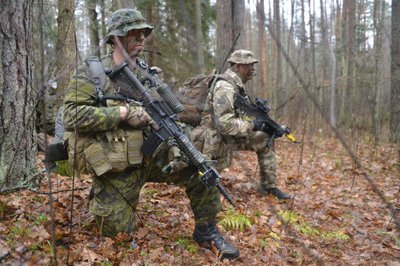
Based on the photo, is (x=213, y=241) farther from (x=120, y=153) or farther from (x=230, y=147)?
(x=230, y=147)

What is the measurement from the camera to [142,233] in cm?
337

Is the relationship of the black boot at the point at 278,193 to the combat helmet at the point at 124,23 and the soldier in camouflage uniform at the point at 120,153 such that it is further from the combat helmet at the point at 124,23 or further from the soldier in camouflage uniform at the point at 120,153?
the combat helmet at the point at 124,23

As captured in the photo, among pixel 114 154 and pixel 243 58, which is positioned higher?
pixel 243 58

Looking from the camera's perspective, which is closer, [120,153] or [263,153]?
[120,153]

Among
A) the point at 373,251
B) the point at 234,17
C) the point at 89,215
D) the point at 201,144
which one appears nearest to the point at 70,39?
the point at 234,17

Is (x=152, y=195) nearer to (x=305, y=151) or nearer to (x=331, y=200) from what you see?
(x=331, y=200)

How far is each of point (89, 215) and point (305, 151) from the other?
733 centimetres

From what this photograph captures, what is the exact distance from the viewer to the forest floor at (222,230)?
9.44ft

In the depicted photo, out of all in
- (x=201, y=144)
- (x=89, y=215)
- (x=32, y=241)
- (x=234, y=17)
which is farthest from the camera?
(x=234, y=17)

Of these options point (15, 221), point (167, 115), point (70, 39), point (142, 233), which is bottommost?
point (142, 233)

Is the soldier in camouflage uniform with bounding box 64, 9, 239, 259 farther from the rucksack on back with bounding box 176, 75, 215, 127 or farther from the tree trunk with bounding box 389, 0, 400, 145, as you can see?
the tree trunk with bounding box 389, 0, 400, 145

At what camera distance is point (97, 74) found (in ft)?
10.3

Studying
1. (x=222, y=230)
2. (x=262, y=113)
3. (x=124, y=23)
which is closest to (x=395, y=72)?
(x=262, y=113)

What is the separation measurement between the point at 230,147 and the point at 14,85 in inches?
112
